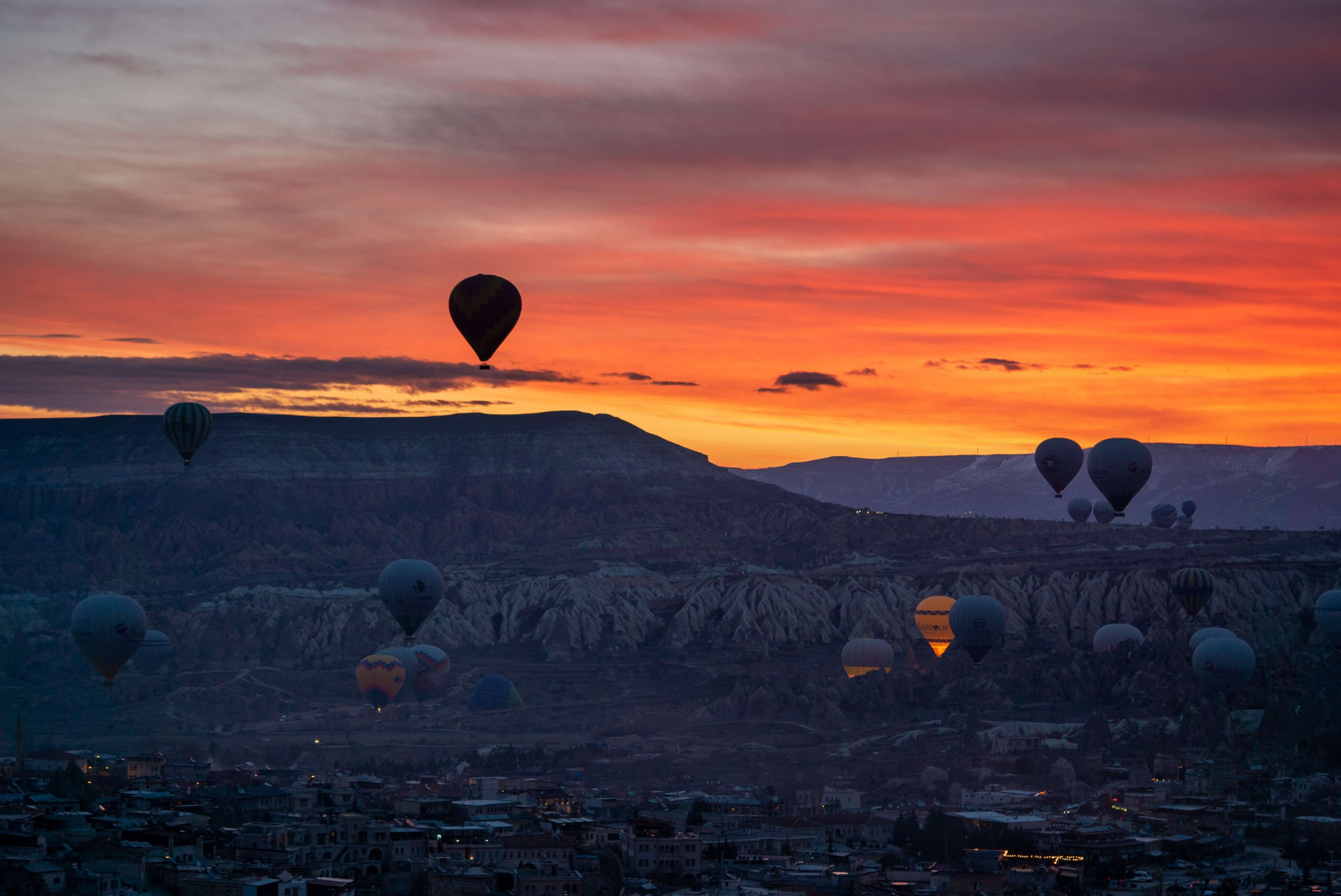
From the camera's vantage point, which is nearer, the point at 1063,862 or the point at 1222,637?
the point at 1063,862

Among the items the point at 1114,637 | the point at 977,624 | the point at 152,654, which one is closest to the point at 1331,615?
the point at 1114,637

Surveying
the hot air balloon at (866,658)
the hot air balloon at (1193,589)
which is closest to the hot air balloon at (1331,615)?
the hot air balloon at (1193,589)

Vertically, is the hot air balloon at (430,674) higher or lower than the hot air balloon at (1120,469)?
lower

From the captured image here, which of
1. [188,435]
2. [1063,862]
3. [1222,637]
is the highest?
[188,435]

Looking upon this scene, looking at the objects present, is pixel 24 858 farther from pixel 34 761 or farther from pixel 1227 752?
pixel 1227 752

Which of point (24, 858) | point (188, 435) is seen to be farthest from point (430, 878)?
point (188, 435)

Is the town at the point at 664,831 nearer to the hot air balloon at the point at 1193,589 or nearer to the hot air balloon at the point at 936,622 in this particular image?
the hot air balloon at the point at 1193,589

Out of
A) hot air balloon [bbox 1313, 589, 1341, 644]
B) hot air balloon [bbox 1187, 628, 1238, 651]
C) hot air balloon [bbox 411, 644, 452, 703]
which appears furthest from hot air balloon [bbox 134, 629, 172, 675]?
hot air balloon [bbox 1313, 589, 1341, 644]

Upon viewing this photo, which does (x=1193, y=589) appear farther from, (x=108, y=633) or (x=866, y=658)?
(x=108, y=633)
